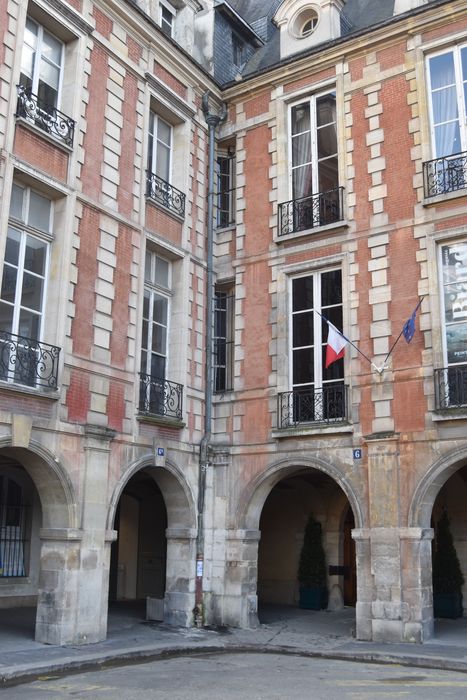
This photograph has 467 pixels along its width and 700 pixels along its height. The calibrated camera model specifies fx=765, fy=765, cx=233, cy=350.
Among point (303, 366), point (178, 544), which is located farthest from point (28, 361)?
point (303, 366)

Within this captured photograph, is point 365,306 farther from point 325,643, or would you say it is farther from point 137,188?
point 325,643

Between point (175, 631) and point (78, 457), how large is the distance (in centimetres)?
329

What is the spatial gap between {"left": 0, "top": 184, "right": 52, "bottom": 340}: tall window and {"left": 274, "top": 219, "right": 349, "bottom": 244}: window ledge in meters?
4.06

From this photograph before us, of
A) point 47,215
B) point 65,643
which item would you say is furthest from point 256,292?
point 65,643

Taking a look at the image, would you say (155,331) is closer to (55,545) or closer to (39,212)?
(39,212)

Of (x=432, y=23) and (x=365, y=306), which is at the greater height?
(x=432, y=23)

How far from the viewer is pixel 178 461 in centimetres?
1240

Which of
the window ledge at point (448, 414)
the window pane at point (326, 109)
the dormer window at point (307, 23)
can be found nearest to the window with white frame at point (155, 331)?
the window pane at point (326, 109)

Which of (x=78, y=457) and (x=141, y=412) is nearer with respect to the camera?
(x=78, y=457)

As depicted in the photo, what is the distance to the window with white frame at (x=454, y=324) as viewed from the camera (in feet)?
35.7

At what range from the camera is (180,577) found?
12.3 m

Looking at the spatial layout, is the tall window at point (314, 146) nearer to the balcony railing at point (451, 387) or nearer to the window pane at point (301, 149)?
the window pane at point (301, 149)

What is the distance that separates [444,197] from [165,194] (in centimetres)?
463

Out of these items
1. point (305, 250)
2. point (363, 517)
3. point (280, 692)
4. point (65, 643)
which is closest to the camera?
point (280, 692)
